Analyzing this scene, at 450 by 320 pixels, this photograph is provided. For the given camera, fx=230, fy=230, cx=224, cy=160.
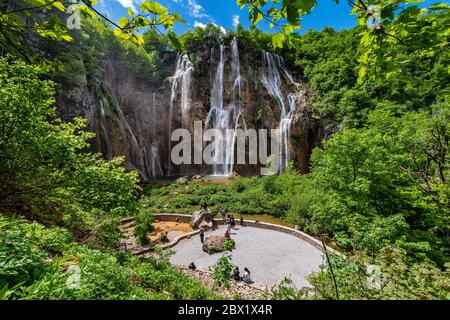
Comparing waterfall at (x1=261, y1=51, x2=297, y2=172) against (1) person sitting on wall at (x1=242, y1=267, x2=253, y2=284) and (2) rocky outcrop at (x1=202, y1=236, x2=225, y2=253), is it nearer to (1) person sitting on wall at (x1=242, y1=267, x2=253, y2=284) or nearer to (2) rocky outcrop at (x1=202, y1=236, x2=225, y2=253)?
(2) rocky outcrop at (x1=202, y1=236, x2=225, y2=253)

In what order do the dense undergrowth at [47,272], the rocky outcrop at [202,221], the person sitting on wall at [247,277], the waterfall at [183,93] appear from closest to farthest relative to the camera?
the dense undergrowth at [47,272], the person sitting on wall at [247,277], the rocky outcrop at [202,221], the waterfall at [183,93]

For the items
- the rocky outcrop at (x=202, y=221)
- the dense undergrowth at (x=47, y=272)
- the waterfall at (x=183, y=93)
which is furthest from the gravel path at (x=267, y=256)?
the waterfall at (x=183, y=93)

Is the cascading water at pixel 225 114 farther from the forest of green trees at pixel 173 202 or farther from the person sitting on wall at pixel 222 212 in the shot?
the person sitting on wall at pixel 222 212

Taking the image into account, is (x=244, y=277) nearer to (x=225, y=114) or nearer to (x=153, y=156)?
(x=225, y=114)

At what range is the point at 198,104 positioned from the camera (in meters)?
37.1

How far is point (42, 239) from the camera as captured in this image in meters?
4.38

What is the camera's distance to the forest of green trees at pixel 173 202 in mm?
2404

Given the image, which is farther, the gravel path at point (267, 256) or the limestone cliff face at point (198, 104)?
the limestone cliff face at point (198, 104)

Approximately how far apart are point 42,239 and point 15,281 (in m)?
1.74

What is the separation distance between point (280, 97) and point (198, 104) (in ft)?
44.1

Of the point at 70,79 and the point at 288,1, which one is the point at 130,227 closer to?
the point at 70,79

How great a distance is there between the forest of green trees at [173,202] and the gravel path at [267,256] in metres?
1.57

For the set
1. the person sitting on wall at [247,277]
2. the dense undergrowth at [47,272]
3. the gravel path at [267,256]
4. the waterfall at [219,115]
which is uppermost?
the waterfall at [219,115]

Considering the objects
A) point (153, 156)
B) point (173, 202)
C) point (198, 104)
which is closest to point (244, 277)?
point (173, 202)
